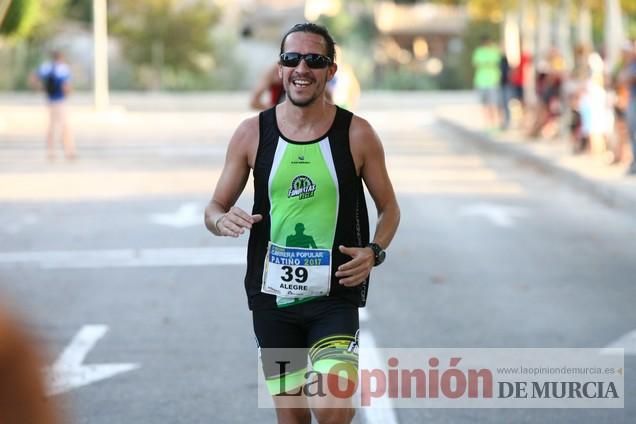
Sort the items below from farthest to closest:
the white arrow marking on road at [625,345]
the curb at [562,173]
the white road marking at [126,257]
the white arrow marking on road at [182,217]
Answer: the curb at [562,173] → the white arrow marking on road at [182,217] → the white road marking at [126,257] → the white arrow marking on road at [625,345]

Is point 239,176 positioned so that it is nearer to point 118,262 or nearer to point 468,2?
point 118,262

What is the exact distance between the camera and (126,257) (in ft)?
42.6

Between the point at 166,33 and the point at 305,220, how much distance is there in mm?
51450

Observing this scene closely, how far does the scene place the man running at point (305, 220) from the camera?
4938 mm

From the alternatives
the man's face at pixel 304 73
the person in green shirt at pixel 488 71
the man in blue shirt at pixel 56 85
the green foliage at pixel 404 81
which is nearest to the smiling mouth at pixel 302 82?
the man's face at pixel 304 73

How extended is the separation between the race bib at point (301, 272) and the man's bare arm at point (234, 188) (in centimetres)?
18

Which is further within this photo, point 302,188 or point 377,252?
point 377,252

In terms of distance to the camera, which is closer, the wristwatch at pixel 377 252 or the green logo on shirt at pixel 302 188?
the green logo on shirt at pixel 302 188

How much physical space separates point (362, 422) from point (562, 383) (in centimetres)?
144

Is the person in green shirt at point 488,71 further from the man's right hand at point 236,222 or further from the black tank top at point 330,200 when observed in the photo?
the man's right hand at point 236,222

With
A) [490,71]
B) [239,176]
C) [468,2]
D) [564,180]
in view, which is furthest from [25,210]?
[468,2]

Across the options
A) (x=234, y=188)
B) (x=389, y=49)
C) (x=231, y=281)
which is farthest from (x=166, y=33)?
(x=234, y=188)

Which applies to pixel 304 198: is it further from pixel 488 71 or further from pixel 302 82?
Answer: pixel 488 71

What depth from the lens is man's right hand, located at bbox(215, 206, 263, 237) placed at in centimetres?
487
